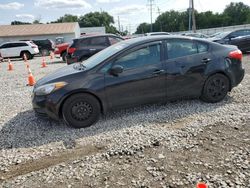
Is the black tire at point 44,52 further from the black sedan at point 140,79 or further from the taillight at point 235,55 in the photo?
the taillight at point 235,55

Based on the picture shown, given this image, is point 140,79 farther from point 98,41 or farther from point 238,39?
point 238,39

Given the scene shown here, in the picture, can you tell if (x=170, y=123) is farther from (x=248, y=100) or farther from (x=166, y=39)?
(x=248, y=100)

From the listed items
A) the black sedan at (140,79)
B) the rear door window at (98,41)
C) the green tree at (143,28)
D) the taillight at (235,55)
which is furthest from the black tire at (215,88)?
the green tree at (143,28)

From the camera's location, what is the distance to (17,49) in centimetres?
2316

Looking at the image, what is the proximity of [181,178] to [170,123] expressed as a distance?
66.5 inches

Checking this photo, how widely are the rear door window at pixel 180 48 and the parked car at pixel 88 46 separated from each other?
677 cm

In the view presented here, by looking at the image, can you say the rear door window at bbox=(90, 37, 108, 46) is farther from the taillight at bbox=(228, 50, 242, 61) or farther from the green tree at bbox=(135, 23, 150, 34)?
the green tree at bbox=(135, 23, 150, 34)

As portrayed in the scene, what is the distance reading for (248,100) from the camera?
18.4ft

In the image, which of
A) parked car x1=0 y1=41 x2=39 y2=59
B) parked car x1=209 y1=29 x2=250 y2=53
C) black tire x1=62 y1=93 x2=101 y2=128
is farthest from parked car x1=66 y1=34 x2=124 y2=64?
parked car x1=0 y1=41 x2=39 y2=59

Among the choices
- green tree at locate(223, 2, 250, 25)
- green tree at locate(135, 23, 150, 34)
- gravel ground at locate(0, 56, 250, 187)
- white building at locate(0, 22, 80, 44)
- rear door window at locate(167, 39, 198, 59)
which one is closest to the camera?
gravel ground at locate(0, 56, 250, 187)

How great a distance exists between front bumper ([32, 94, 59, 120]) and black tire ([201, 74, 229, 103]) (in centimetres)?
312

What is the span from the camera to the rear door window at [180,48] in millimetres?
5191

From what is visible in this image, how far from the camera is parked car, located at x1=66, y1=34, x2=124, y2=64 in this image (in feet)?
38.4

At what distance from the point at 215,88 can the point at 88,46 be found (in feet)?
25.0
